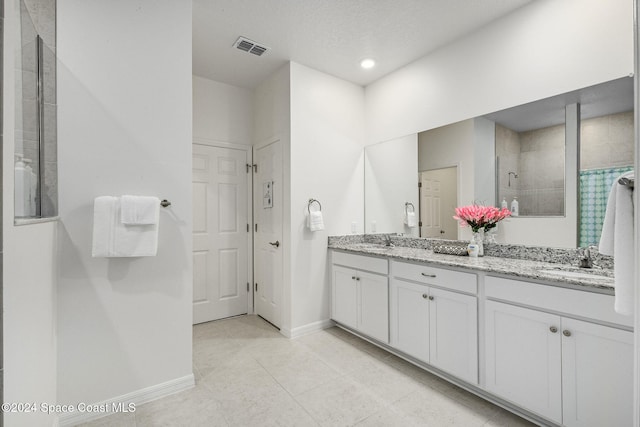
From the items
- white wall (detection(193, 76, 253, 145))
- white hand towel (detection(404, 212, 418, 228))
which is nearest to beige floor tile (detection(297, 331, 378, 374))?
white hand towel (detection(404, 212, 418, 228))

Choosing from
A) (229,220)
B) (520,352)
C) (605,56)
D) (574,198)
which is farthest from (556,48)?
(229,220)

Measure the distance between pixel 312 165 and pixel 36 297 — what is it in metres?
2.28

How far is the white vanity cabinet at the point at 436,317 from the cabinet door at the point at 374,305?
0.24ft

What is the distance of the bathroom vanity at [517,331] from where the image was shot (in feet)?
4.53

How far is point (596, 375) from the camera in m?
1.40

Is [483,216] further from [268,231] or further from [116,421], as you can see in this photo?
[116,421]

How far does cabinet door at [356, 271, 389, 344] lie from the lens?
2.50m

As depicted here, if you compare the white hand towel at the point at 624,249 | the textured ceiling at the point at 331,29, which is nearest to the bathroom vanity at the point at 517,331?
the white hand towel at the point at 624,249

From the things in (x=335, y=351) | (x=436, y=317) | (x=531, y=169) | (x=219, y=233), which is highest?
(x=531, y=169)

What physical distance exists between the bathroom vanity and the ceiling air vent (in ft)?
7.10

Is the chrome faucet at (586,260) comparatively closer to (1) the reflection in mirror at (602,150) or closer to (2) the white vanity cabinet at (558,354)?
(1) the reflection in mirror at (602,150)

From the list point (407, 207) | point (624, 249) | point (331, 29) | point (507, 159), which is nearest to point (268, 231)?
point (407, 207)

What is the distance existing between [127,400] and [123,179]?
1383 mm

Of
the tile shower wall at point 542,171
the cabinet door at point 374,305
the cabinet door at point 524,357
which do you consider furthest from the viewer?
the cabinet door at point 374,305
